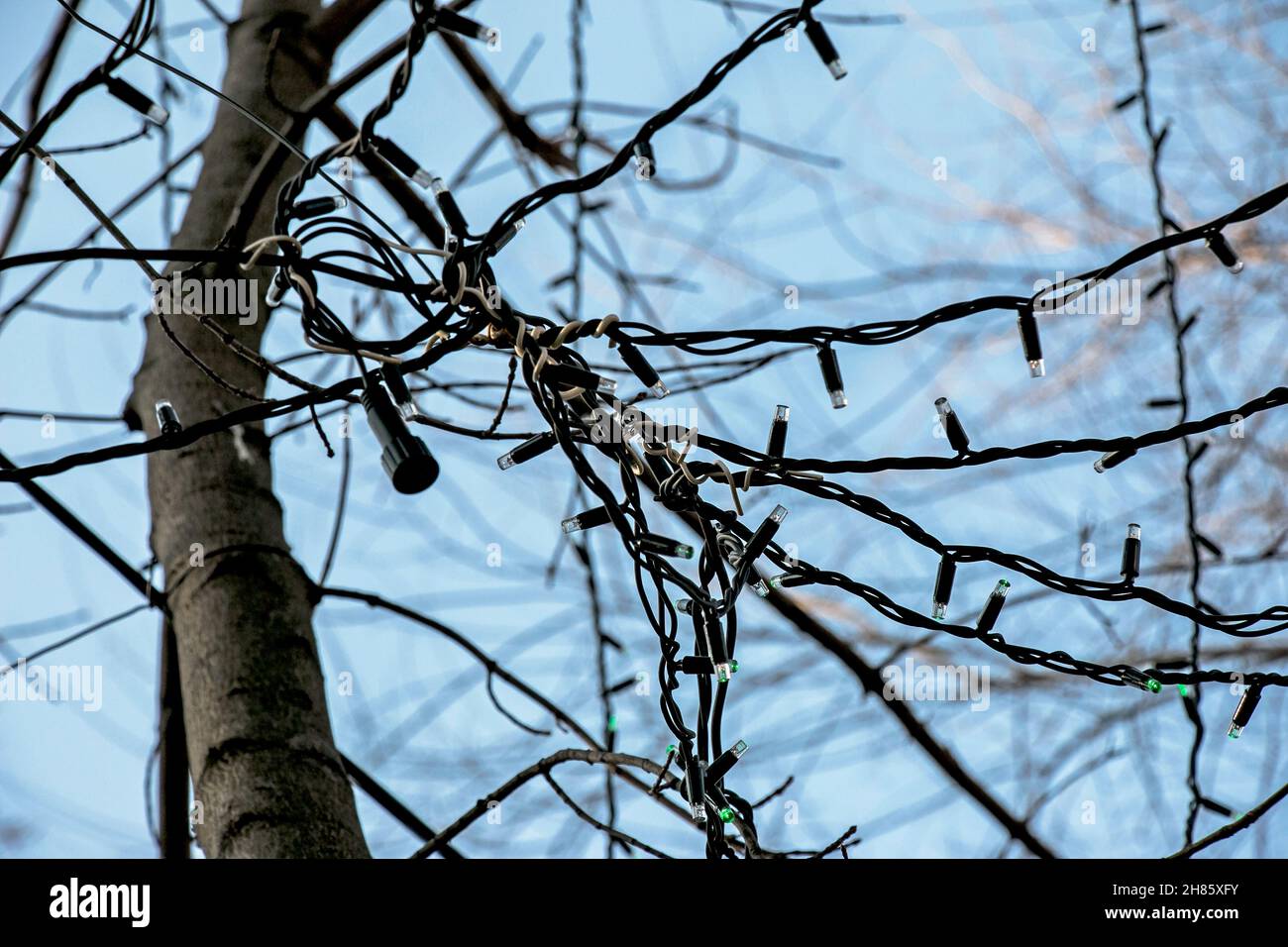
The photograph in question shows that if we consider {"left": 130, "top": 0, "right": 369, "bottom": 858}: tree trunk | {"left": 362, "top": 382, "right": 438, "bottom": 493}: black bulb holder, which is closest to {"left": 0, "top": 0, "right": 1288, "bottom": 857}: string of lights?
{"left": 362, "top": 382, "right": 438, "bottom": 493}: black bulb holder

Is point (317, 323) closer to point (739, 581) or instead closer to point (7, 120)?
point (739, 581)

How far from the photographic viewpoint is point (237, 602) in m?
1.71

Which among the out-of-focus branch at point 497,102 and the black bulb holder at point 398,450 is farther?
the out-of-focus branch at point 497,102

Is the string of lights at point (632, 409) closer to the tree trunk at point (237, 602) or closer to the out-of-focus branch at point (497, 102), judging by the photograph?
the tree trunk at point (237, 602)

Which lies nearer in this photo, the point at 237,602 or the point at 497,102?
the point at 237,602

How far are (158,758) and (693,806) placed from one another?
1.17 metres

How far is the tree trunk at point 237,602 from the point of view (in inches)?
58.9

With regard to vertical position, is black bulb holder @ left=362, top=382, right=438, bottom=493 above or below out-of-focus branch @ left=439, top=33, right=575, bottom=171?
below

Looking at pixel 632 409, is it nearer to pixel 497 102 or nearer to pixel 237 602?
pixel 237 602

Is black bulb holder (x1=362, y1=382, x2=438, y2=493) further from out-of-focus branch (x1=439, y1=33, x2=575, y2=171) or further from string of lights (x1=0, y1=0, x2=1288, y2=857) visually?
out-of-focus branch (x1=439, y1=33, x2=575, y2=171)

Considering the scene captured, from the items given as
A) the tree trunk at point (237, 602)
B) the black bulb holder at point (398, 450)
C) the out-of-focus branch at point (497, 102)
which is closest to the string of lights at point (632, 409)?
the black bulb holder at point (398, 450)

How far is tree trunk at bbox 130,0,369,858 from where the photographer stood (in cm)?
150

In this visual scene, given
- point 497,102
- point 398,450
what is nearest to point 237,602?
point 398,450

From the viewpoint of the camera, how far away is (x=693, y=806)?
3.69ft
